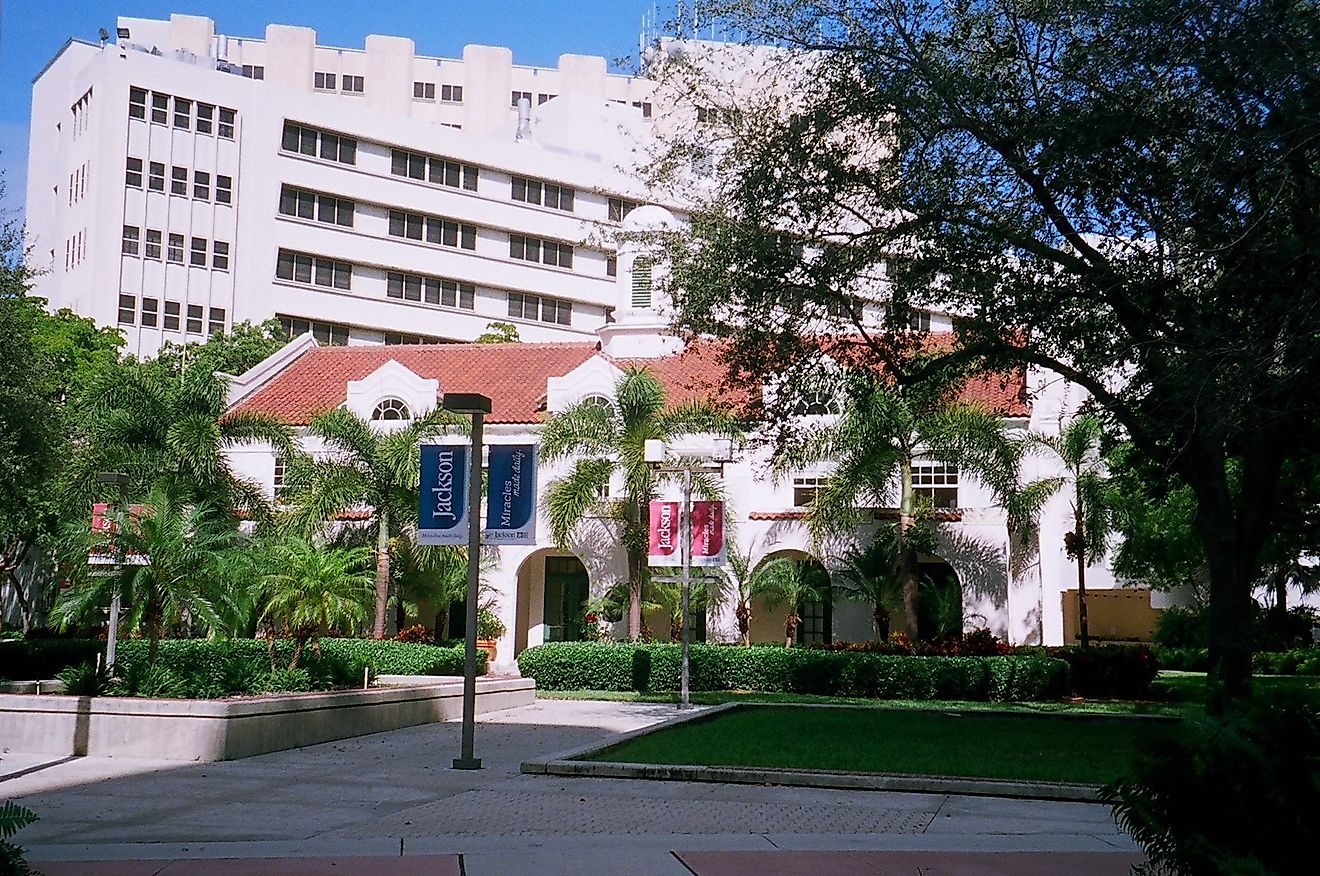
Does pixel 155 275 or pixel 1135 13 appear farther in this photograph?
pixel 155 275

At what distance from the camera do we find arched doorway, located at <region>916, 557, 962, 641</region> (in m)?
31.6

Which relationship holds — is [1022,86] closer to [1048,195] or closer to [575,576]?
[1048,195]

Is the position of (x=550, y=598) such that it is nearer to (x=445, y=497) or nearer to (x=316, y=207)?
(x=445, y=497)

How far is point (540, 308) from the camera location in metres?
64.1

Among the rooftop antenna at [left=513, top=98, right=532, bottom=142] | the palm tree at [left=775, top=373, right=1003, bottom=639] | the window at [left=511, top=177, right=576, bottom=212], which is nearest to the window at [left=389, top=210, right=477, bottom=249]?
the window at [left=511, top=177, right=576, bottom=212]

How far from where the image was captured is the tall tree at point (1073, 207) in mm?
12531

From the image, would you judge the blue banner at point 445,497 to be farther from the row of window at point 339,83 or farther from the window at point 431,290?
the row of window at point 339,83

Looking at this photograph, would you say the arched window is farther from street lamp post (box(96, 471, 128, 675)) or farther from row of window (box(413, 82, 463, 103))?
row of window (box(413, 82, 463, 103))

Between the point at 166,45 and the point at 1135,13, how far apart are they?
3056 inches

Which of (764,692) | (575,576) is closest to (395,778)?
(764,692)

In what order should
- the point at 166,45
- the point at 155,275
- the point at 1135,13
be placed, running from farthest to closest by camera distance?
the point at 166,45 < the point at 155,275 < the point at 1135,13

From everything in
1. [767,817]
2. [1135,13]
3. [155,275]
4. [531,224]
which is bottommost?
[767,817]

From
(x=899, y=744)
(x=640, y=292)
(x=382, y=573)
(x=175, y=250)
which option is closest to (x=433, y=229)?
(x=175, y=250)

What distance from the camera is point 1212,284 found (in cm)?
1454
